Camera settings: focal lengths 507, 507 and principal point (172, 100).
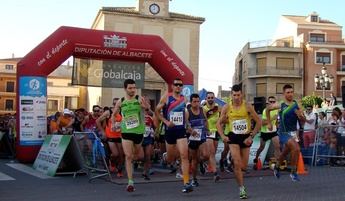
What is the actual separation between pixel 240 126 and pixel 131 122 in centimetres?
217

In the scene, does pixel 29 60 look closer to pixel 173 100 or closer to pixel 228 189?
pixel 173 100

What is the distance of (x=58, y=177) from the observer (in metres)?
12.1

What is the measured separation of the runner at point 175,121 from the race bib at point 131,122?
0.43 metres

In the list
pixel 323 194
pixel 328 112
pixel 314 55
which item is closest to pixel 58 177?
pixel 323 194

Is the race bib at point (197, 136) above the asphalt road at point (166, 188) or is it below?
above

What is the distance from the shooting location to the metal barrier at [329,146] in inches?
623

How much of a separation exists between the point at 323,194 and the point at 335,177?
3.21m

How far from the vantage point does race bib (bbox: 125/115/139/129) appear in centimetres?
962

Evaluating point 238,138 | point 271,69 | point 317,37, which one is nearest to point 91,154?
point 238,138

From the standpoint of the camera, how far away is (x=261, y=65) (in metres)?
63.0

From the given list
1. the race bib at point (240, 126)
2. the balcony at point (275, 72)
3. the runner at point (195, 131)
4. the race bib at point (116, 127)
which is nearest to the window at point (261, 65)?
the balcony at point (275, 72)

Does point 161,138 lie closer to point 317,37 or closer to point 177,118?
point 177,118

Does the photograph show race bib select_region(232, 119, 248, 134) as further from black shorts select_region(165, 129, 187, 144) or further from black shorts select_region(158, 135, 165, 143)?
black shorts select_region(158, 135, 165, 143)

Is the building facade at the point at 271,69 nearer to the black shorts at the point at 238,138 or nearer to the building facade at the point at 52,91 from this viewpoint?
the building facade at the point at 52,91
